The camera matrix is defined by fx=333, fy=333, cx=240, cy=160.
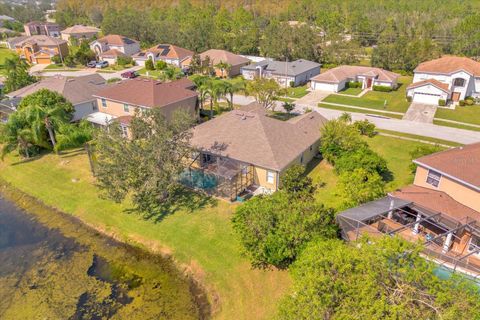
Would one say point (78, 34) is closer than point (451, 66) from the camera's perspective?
No

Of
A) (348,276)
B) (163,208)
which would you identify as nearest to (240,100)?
(163,208)

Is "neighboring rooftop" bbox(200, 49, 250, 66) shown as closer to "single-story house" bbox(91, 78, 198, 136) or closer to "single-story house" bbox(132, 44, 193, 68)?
"single-story house" bbox(132, 44, 193, 68)

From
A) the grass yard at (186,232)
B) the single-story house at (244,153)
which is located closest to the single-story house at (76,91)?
the grass yard at (186,232)

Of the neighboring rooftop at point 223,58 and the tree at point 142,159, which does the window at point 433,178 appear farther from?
the neighboring rooftop at point 223,58

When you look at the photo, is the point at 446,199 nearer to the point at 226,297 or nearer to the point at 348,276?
the point at 348,276

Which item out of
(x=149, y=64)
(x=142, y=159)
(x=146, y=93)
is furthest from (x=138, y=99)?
(x=149, y=64)

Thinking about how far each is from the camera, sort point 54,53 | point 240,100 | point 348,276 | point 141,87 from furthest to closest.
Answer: point 54,53
point 240,100
point 141,87
point 348,276

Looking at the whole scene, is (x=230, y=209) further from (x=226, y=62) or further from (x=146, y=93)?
(x=226, y=62)
